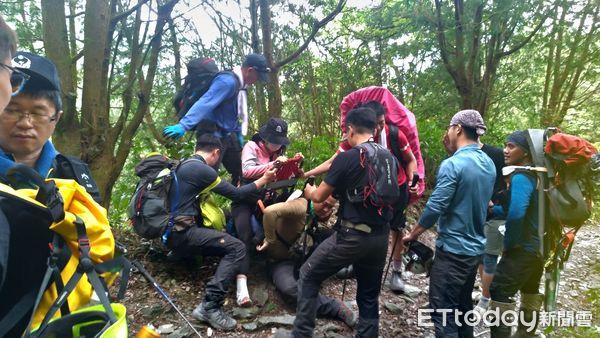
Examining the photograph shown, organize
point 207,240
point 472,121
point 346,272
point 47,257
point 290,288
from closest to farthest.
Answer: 1. point 47,257
2. point 472,121
3. point 207,240
4. point 290,288
5. point 346,272

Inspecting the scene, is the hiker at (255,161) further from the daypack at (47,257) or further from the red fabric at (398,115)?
the daypack at (47,257)

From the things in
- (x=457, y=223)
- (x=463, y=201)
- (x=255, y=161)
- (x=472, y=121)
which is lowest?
(x=457, y=223)

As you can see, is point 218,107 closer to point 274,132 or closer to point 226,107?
point 226,107

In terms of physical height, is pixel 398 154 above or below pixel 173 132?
below

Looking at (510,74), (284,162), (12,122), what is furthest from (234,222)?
(510,74)

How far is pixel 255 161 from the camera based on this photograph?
4582mm

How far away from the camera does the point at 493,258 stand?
462 cm

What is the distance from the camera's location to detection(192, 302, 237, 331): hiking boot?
→ 359 centimetres

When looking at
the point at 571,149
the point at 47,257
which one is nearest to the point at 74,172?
the point at 47,257

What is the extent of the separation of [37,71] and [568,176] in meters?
4.14

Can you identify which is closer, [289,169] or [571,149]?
[571,149]

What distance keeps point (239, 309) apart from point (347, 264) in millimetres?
1465

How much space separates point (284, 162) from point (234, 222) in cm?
97

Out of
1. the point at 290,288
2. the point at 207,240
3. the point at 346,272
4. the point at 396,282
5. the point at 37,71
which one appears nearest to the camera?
the point at 37,71
